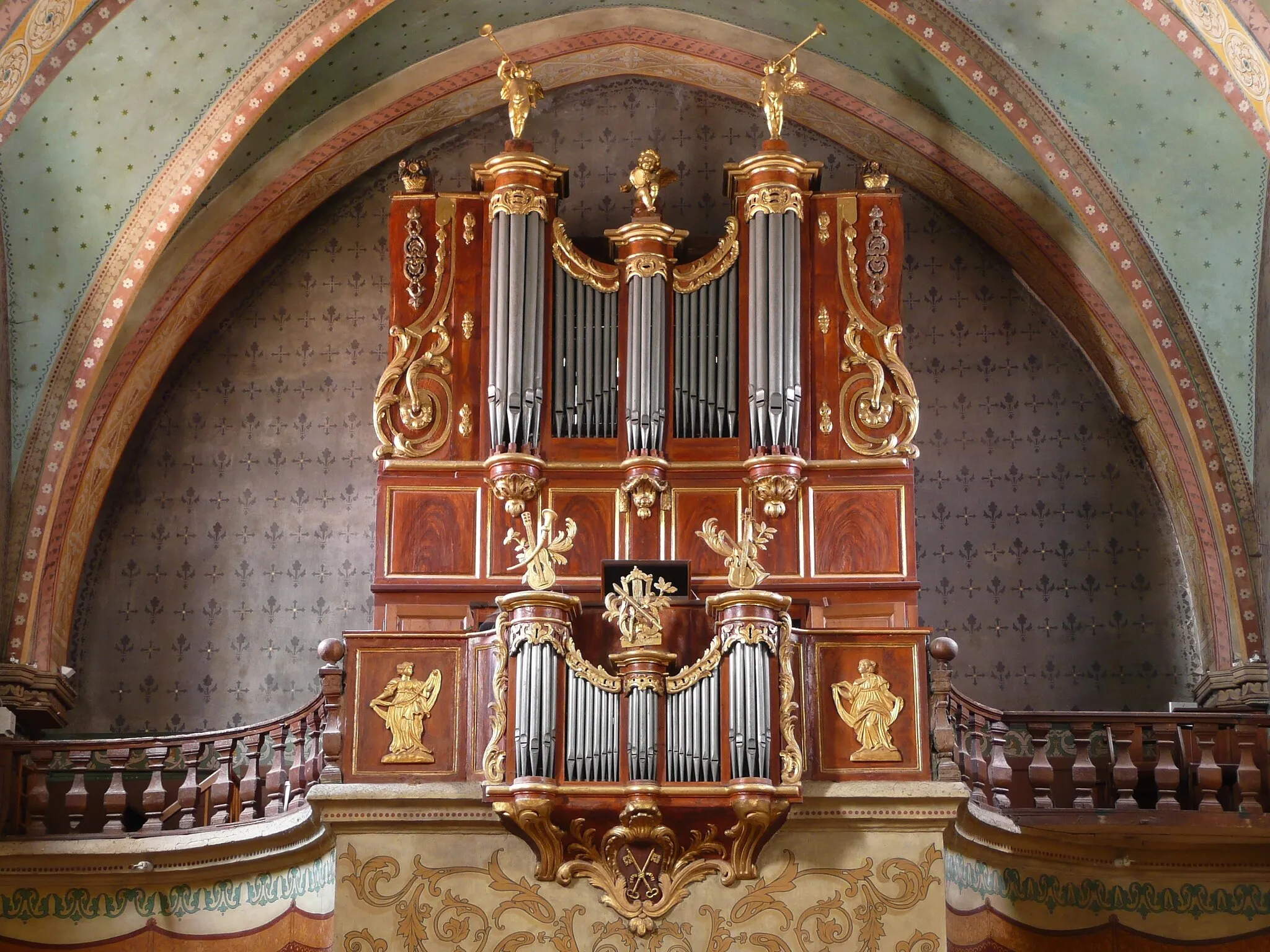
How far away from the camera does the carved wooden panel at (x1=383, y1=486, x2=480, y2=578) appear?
1446cm

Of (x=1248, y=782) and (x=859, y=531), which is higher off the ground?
(x=859, y=531)

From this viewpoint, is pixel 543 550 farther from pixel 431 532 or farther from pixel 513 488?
pixel 431 532

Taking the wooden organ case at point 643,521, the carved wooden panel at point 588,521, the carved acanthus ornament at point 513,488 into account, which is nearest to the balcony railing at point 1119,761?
the wooden organ case at point 643,521

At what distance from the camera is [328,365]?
16453 mm

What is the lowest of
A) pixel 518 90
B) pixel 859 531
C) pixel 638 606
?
pixel 638 606

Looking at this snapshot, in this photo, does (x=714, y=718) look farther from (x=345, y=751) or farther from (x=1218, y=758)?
(x=1218, y=758)

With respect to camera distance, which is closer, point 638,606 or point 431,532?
point 638,606

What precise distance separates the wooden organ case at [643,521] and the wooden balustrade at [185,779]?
71 cm

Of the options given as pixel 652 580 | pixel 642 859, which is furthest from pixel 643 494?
pixel 642 859

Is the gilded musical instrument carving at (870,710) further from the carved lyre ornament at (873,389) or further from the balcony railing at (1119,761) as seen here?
the carved lyre ornament at (873,389)

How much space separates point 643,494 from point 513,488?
84 cm

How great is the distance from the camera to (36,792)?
555 inches

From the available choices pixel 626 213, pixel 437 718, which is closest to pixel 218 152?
pixel 626 213

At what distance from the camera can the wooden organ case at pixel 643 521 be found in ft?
42.3
